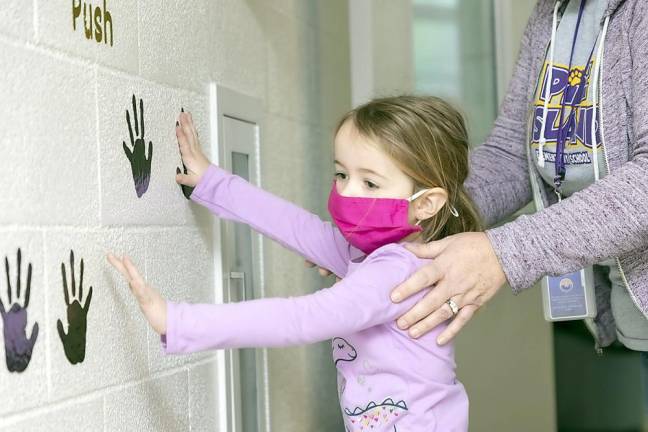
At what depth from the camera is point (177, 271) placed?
1544 millimetres

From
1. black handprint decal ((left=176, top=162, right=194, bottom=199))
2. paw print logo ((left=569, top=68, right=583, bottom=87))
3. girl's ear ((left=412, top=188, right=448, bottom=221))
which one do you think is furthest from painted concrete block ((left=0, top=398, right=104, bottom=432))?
paw print logo ((left=569, top=68, right=583, bottom=87))

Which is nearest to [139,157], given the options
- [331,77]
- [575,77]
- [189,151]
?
[189,151]

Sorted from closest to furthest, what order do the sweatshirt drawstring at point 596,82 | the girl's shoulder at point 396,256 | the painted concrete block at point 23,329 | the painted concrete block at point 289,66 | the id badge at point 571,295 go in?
the painted concrete block at point 23,329
the girl's shoulder at point 396,256
the sweatshirt drawstring at point 596,82
the id badge at point 571,295
the painted concrete block at point 289,66

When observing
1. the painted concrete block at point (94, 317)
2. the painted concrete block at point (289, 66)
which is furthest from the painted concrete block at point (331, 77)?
the painted concrete block at point (94, 317)

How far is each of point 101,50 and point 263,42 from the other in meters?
0.77

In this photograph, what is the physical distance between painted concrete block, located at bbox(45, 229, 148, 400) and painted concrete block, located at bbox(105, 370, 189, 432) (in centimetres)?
3

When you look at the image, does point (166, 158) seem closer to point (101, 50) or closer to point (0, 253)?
point (101, 50)

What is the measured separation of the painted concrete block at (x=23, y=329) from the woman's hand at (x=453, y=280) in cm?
58

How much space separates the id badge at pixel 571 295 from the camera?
1.73 m

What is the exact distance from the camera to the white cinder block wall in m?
1.09

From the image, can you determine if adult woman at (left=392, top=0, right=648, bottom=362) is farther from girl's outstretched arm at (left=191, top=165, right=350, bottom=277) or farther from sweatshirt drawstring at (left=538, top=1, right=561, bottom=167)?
girl's outstretched arm at (left=191, top=165, right=350, bottom=277)

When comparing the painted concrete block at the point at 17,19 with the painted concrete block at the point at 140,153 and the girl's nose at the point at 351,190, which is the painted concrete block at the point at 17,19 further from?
the girl's nose at the point at 351,190

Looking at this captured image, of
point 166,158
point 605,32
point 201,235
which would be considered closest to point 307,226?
point 201,235

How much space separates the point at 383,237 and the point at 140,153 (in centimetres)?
44
